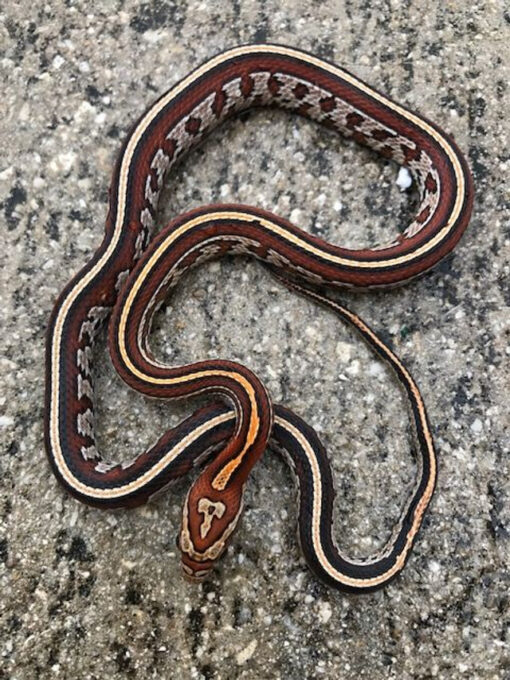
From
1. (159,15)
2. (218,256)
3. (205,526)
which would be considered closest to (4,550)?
(205,526)

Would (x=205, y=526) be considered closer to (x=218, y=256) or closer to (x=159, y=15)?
(x=218, y=256)

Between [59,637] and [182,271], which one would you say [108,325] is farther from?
[59,637]

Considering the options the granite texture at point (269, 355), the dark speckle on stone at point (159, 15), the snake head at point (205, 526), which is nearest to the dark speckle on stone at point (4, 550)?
the granite texture at point (269, 355)

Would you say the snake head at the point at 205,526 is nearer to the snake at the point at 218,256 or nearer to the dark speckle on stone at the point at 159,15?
the snake at the point at 218,256

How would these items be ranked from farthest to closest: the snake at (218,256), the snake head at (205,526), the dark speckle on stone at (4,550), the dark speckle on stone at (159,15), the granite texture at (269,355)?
the dark speckle on stone at (159,15)
the dark speckle on stone at (4,550)
the granite texture at (269,355)
the snake at (218,256)
the snake head at (205,526)

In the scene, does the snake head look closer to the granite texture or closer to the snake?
the snake
